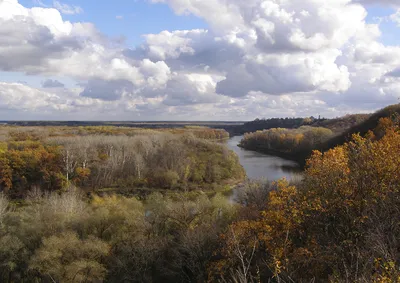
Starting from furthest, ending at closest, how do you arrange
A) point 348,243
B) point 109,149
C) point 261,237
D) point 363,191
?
point 109,149 → point 261,237 → point 363,191 → point 348,243

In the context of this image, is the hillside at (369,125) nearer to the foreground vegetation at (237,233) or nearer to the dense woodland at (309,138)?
the dense woodland at (309,138)

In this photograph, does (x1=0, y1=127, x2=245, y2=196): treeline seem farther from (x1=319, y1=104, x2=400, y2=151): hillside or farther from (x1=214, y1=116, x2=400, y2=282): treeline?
(x1=214, y1=116, x2=400, y2=282): treeline

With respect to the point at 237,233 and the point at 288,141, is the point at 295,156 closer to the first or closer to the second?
the point at 288,141

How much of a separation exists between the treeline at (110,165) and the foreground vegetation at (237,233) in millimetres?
25525

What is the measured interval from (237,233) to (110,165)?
39.0 metres

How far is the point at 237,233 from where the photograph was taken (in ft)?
51.1

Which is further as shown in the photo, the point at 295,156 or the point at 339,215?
the point at 295,156

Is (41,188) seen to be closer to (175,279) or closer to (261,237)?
(175,279)

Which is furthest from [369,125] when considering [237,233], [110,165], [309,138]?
[237,233]

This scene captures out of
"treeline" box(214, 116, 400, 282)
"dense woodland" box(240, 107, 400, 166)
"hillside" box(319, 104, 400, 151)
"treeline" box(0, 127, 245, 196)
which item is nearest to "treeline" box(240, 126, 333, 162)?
"dense woodland" box(240, 107, 400, 166)

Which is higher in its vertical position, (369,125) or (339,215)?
(369,125)

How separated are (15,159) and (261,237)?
4492 cm

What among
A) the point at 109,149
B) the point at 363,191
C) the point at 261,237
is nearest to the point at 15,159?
the point at 109,149

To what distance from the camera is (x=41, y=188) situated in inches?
1848
